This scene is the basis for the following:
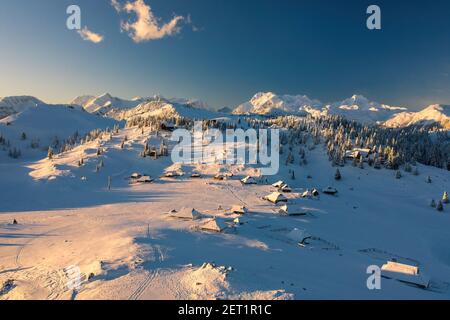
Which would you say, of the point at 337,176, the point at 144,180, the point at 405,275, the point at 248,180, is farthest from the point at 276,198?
the point at 337,176

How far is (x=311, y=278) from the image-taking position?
31547 mm

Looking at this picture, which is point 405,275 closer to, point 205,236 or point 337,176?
point 205,236

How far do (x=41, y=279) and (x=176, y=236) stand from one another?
17114 millimetres

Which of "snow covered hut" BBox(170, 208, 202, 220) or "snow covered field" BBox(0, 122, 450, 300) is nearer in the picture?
"snow covered field" BBox(0, 122, 450, 300)

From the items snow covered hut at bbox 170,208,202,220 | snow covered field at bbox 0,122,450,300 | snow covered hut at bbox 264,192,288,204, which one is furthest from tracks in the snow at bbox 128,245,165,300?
snow covered hut at bbox 264,192,288,204

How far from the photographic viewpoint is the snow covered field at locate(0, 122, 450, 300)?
94.1ft

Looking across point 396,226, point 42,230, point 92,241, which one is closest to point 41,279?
point 92,241

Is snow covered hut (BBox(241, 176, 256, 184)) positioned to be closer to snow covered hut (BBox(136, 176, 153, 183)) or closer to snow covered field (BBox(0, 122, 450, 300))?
snow covered field (BBox(0, 122, 450, 300))

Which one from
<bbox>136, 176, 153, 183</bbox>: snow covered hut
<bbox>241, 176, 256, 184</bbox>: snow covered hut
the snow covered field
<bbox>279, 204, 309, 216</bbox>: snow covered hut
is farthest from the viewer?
<bbox>136, 176, 153, 183</bbox>: snow covered hut

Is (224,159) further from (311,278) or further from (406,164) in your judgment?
(311,278)

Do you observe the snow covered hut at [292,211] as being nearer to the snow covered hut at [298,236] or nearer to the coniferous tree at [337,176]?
the snow covered hut at [298,236]

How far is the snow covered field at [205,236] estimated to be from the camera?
28.7 m

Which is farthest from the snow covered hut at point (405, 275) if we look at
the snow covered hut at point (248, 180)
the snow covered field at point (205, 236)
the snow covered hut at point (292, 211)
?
the snow covered hut at point (248, 180)

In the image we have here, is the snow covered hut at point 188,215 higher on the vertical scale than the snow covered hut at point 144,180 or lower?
lower
